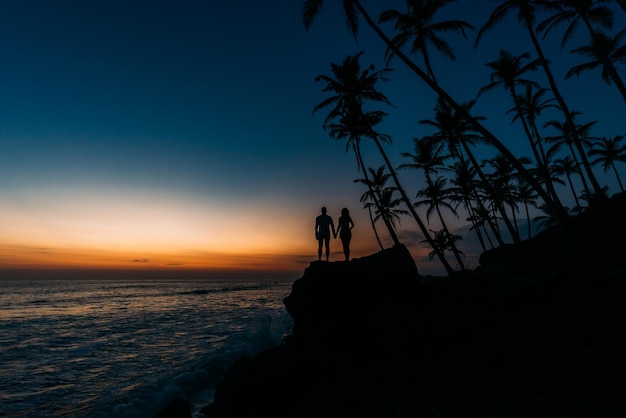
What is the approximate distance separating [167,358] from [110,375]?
8.36 ft

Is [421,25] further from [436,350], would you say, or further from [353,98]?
[436,350]

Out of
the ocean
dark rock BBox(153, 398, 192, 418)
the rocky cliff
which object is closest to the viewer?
the rocky cliff

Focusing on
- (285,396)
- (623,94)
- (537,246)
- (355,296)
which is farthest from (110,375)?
(623,94)

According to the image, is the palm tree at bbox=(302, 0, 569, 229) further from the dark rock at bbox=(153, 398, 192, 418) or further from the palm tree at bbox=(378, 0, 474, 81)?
the dark rock at bbox=(153, 398, 192, 418)

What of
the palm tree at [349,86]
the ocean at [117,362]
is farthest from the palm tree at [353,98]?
the ocean at [117,362]

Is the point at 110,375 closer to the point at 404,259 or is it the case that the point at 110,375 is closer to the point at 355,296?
the point at 355,296

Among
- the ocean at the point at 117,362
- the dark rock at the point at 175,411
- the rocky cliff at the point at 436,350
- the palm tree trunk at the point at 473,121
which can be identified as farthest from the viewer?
the palm tree trunk at the point at 473,121

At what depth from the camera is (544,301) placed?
8.30m

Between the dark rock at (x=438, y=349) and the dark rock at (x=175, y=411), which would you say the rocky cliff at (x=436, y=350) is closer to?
the dark rock at (x=438, y=349)

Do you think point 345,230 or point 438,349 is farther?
point 345,230

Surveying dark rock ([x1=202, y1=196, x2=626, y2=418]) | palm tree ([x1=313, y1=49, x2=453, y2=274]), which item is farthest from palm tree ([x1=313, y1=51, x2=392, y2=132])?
dark rock ([x1=202, y1=196, x2=626, y2=418])

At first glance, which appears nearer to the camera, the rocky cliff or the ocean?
the rocky cliff

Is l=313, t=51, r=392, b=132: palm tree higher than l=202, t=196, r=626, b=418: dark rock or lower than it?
higher

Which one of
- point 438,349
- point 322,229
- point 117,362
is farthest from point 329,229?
point 117,362
